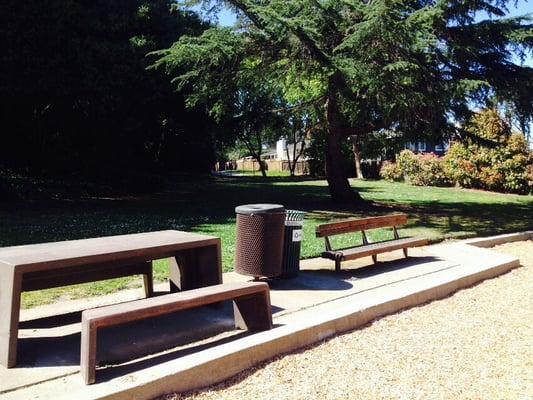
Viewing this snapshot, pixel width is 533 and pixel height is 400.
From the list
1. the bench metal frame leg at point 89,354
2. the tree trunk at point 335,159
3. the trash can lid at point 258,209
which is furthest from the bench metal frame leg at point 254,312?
the tree trunk at point 335,159

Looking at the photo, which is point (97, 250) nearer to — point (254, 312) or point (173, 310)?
point (173, 310)

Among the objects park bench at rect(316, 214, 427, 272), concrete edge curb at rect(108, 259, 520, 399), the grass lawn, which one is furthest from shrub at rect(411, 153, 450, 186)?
concrete edge curb at rect(108, 259, 520, 399)

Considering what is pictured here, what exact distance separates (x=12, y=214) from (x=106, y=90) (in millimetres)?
5607

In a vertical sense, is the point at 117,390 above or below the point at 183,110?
below

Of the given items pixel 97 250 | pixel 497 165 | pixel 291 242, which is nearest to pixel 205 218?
pixel 291 242

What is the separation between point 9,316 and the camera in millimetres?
3980

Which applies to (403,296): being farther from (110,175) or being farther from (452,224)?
(110,175)

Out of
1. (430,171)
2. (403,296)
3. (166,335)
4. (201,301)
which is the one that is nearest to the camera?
(201,301)

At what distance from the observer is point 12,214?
14.0 metres

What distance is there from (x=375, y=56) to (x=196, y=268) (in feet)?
27.8

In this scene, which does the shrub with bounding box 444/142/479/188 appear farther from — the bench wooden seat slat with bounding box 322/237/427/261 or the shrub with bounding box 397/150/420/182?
the bench wooden seat slat with bounding box 322/237/427/261

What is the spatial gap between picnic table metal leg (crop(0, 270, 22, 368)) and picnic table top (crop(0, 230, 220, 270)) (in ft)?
0.43

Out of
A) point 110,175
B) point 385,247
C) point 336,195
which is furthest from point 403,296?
point 110,175

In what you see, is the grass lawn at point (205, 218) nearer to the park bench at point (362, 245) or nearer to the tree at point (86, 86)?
the park bench at point (362, 245)
